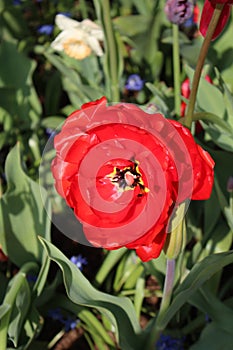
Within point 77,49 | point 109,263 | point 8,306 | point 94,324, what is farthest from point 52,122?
point 8,306

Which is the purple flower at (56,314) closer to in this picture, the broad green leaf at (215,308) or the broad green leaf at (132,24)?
the broad green leaf at (215,308)

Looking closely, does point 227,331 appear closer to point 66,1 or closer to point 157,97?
point 157,97

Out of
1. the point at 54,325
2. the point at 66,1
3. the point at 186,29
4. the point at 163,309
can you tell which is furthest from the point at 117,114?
the point at 66,1

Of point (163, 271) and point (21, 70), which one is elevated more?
point (21, 70)

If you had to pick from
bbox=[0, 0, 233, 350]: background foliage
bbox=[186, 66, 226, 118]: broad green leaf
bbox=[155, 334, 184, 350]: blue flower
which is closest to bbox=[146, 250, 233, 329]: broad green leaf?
bbox=[0, 0, 233, 350]: background foliage

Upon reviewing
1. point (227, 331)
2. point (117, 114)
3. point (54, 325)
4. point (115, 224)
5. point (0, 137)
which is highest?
point (117, 114)

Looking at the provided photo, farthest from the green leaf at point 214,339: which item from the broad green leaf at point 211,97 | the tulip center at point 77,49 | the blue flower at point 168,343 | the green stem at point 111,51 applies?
the tulip center at point 77,49

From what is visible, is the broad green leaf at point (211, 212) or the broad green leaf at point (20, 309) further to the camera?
the broad green leaf at point (211, 212)
